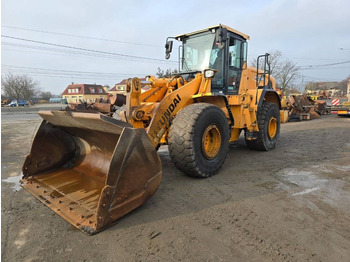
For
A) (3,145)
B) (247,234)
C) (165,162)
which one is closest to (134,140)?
(247,234)

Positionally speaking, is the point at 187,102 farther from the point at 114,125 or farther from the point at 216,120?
the point at 114,125

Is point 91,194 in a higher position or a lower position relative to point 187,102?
lower

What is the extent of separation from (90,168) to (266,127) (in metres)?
4.51

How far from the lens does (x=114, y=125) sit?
2688mm

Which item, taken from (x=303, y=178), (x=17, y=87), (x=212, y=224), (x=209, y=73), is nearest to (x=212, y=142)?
(x=209, y=73)

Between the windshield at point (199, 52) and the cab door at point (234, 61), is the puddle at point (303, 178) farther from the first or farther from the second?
the windshield at point (199, 52)

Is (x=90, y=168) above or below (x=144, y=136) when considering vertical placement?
below

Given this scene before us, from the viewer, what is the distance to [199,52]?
5371 mm

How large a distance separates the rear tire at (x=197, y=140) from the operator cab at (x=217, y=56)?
1292mm

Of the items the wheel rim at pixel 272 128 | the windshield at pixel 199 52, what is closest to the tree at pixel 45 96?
the windshield at pixel 199 52

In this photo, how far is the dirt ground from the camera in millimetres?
2217

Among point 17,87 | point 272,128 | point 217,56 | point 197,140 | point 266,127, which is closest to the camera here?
point 197,140

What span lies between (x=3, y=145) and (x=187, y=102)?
6.80 m

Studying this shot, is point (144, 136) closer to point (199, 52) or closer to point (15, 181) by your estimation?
point (15, 181)
